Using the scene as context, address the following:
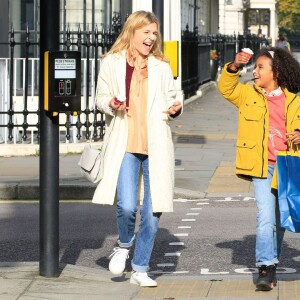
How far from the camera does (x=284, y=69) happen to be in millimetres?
8406

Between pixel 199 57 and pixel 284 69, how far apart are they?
991 inches

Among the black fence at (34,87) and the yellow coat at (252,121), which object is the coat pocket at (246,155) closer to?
the yellow coat at (252,121)

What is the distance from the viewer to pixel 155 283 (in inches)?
328

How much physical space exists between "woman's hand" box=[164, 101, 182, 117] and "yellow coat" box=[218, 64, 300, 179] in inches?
16.9

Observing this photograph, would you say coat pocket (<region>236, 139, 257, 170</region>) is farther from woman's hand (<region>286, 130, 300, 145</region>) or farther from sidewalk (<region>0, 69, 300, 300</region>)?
sidewalk (<region>0, 69, 300, 300</region>)

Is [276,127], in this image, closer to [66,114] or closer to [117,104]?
[117,104]

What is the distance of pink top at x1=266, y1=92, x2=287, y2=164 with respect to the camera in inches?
325

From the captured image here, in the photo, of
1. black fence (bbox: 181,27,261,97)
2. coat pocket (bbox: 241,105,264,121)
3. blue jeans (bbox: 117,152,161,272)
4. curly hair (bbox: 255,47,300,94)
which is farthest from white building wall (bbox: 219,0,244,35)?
blue jeans (bbox: 117,152,161,272)

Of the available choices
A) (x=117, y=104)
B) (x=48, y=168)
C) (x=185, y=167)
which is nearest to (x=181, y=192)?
(x=185, y=167)

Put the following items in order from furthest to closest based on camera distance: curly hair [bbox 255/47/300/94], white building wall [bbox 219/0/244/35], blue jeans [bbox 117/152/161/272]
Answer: white building wall [bbox 219/0/244/35], curly hair [bbox 255/47/300/94], blue jeans [bbox 117/152/161/272]

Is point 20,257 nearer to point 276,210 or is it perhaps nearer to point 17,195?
point 276,210

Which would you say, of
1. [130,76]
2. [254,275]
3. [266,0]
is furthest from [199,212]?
[266,0]

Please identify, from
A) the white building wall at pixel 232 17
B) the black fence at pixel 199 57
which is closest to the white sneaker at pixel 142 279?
the black fence at pixel 199 57

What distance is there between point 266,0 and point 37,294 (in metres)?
84.6
